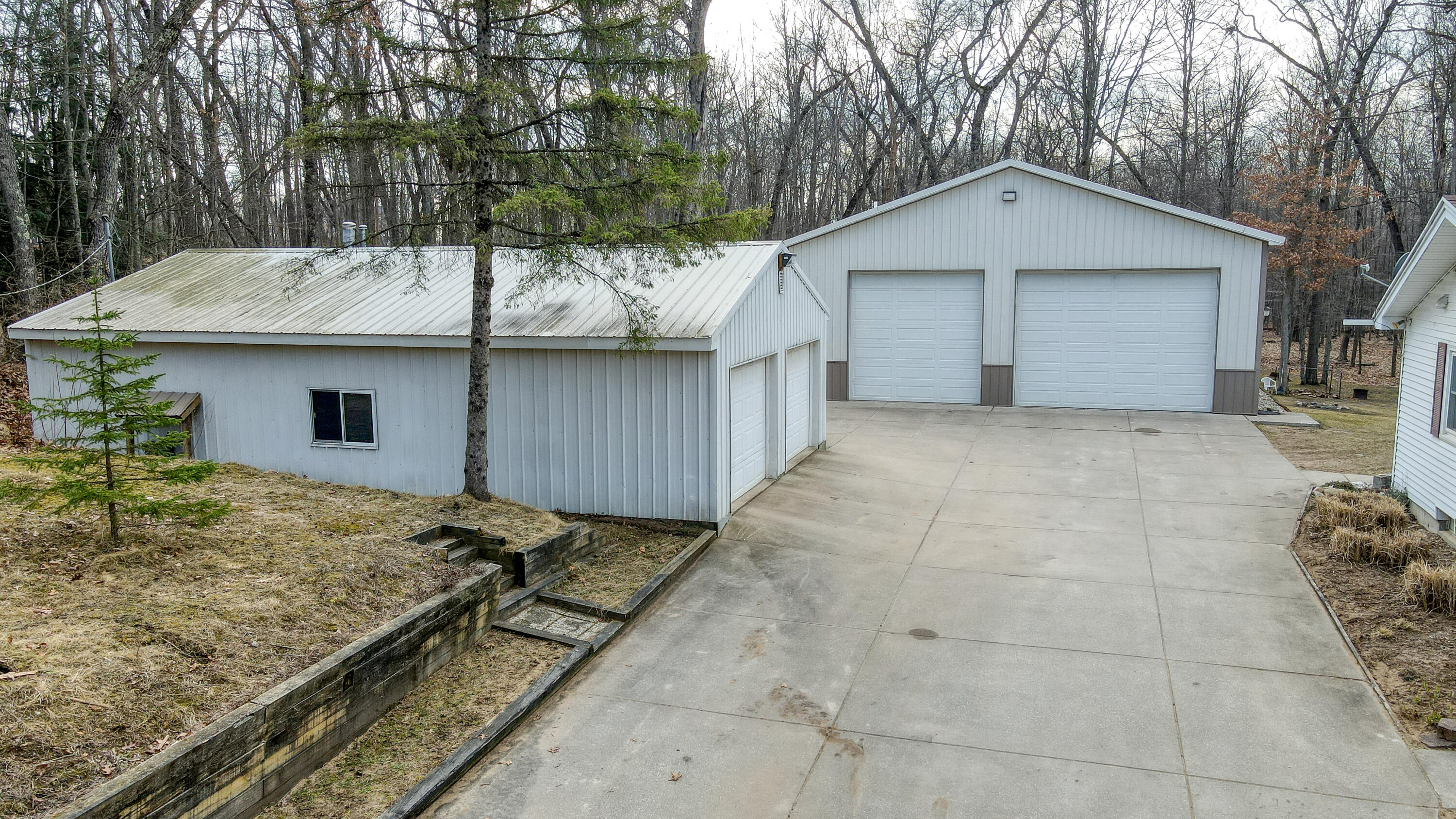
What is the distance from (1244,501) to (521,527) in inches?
354

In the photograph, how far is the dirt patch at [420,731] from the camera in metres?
4.98

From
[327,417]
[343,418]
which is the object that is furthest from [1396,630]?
[327,417]

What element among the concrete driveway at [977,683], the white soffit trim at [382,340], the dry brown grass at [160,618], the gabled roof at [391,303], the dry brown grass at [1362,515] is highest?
the gabled roof at [391,303]

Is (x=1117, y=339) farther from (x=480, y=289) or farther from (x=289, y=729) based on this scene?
(x=289, y=729)

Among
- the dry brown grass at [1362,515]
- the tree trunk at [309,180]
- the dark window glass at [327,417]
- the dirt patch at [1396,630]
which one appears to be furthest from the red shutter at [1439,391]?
the tree trunk at [309,180]

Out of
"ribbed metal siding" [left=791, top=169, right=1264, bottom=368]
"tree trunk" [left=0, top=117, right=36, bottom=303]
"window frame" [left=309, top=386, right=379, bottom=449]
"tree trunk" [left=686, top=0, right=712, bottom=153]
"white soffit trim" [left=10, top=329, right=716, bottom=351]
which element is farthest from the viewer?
"tree trunk" [left=686, top=0, right=712, bottom=153]

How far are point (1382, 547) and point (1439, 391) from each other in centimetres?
263

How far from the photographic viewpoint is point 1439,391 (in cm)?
1000

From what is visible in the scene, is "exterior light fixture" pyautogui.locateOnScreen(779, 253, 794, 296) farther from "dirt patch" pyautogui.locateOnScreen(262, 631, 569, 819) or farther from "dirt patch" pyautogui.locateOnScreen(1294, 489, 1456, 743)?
"dirt patch" pyautogui.locateOnScreen(1294, 489, 1456, 743)

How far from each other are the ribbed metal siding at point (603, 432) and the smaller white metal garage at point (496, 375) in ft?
0.06

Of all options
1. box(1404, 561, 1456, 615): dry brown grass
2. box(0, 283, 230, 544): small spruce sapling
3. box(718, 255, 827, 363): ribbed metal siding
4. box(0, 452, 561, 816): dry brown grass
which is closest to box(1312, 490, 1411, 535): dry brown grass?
box(1404, 561, 1456, 615): dry brown grass

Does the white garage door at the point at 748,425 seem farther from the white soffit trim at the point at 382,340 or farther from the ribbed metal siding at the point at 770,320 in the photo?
the white soffit trim at the point at 382,340

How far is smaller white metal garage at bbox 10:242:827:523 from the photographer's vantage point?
1002 centimetres

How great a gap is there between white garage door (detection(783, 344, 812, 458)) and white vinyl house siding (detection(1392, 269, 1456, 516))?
295 inches
